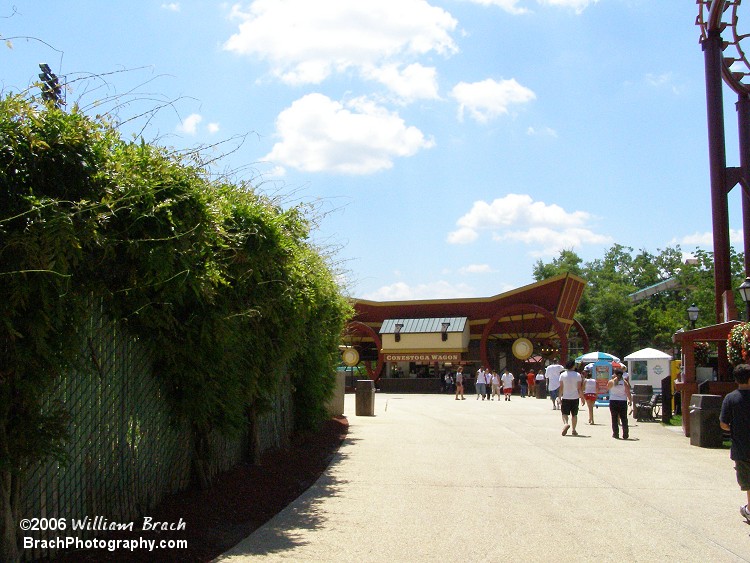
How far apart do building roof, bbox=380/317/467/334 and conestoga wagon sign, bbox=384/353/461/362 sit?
5.09 feet

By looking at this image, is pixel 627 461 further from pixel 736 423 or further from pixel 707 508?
pixel 736 423

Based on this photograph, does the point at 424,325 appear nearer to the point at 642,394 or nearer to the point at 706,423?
the point at 642,394

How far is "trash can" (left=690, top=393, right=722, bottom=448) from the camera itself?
46.7 ft

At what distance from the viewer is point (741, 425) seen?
763cm

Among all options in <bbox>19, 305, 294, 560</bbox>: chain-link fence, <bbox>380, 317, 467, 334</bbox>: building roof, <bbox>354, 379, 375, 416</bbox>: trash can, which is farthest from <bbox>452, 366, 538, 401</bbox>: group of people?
<bbox>19, 305, 294, 560</bbox>: chain-link fence

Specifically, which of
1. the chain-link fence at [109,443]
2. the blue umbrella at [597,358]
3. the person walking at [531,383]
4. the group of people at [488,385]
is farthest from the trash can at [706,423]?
the person walking at [531,383]

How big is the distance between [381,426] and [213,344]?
11.8 metres

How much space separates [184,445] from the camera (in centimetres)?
785

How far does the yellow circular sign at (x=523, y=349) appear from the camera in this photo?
44469 millimetres

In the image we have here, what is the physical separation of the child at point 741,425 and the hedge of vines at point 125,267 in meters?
5.15

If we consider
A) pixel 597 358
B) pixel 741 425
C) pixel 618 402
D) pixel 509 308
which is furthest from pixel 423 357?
pixel 741 425

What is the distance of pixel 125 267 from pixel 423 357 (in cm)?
4235

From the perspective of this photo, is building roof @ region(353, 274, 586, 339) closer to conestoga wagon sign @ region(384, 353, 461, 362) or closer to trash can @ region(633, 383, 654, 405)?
conestoga wagon sign @ region(384, 353, 461, 362)

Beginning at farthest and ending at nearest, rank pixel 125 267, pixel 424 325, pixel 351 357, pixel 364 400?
pixel 351 357 → pixel 424 325 → pixel 364 400 → pixel 125 267
